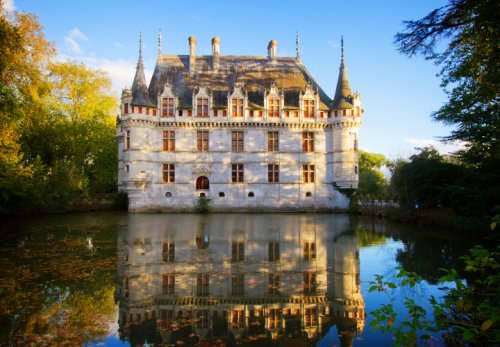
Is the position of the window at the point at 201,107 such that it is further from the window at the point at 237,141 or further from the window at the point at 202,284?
the window at the point at 202,284

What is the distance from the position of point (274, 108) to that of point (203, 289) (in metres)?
24.4

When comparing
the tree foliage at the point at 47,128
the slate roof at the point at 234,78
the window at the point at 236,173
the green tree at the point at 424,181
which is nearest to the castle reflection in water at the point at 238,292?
the green tree at the point at 424,181

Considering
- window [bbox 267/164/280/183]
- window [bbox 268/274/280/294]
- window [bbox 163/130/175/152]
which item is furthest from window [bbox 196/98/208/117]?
window [bbox 268/274/280/294]

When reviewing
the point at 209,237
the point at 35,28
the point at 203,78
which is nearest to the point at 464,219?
the point at 209,237

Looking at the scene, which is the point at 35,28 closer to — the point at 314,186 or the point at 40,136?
the point at 40,136

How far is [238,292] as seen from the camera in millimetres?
7008

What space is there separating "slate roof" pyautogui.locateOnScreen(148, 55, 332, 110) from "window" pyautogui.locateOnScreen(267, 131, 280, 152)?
2556 mm

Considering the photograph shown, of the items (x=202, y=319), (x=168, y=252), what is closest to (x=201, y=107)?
(x=168, y=252)

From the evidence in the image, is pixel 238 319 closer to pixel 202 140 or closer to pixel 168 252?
pixel 168 252

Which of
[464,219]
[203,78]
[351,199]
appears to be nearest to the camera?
[464,219]

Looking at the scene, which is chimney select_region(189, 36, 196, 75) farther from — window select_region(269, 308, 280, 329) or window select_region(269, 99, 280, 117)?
window select_region(269, 308, 280, 329)

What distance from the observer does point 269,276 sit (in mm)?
8141

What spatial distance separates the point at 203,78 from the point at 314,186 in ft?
45.1

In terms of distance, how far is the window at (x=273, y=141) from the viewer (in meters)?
30.2
